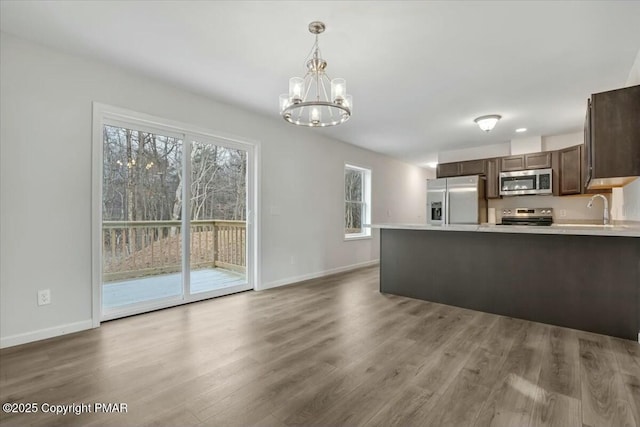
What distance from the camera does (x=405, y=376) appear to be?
79.4 inches

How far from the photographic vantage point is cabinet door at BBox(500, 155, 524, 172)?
219 inches

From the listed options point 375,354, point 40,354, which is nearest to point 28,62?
point 40,354

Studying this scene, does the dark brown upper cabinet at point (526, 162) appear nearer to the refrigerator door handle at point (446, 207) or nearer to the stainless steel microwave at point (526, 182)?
the stainless steel microwave at point (526, 182)

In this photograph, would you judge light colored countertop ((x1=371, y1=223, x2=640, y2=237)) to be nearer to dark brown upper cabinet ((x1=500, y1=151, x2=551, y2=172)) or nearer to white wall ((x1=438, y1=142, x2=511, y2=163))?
dark brown upper cabinet ((x1=500, y1=151, x2=551, y2=172))

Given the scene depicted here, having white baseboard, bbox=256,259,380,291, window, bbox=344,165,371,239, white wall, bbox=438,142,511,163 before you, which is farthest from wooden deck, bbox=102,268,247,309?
white wall, bbox=438,142,511,163

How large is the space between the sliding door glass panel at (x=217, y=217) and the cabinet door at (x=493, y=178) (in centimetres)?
460

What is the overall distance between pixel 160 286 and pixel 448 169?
5701mm

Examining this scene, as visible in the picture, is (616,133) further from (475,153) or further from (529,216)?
(475,153)

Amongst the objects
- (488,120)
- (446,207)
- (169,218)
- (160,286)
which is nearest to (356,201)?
(446,207)

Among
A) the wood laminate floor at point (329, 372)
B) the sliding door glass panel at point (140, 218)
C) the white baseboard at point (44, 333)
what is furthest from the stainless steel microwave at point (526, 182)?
the white baseboard at point (44, 333)

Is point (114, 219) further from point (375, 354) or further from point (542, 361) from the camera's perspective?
point (542, 361)

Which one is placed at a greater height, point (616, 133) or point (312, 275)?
point (616, 133)

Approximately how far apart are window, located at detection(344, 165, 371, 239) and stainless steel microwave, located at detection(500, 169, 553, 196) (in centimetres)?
258

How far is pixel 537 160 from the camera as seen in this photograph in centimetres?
541
